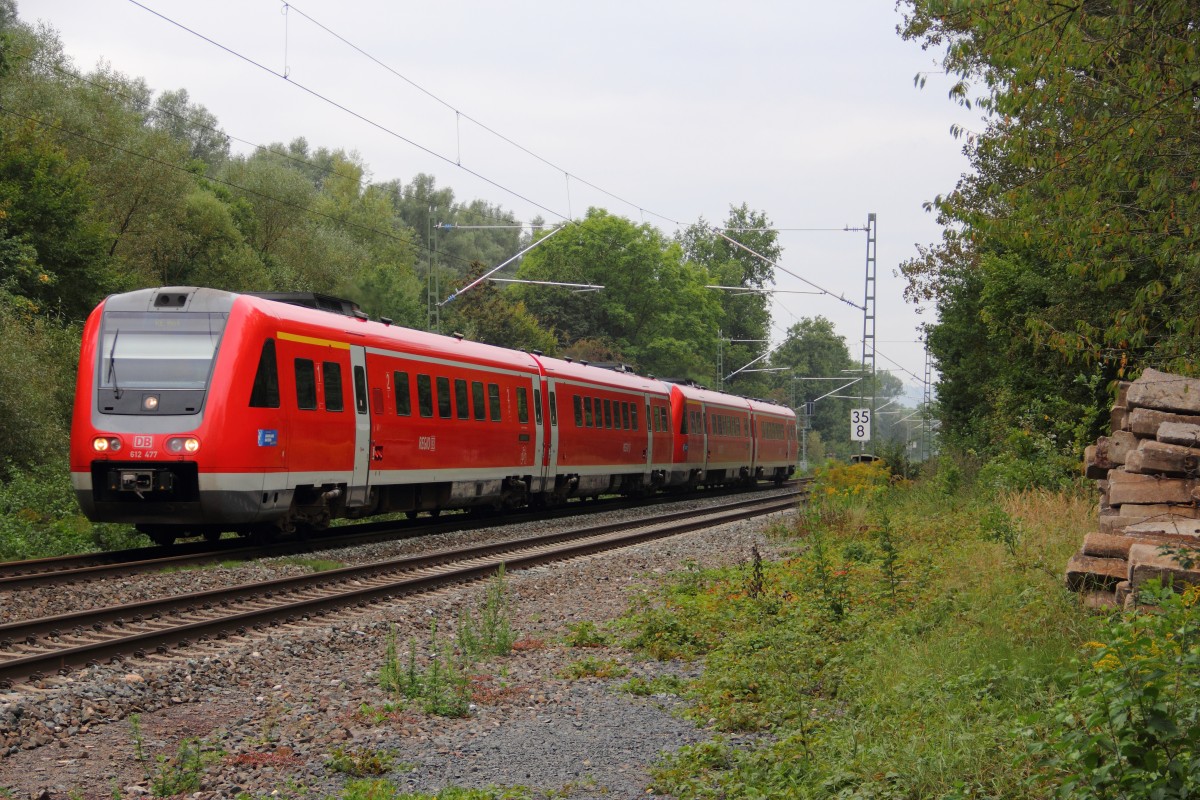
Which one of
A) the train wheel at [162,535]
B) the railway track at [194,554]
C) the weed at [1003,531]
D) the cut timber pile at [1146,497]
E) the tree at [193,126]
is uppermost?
the tree at [193,126]

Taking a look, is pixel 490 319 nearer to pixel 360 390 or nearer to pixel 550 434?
pixel 550 434

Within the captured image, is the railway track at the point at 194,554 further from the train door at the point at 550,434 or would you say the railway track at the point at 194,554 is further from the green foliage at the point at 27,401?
the green foliage at the point at 27,401

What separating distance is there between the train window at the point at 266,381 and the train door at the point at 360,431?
2.05m

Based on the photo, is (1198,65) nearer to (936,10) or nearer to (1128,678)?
(936,10)

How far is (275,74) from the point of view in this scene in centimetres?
1939

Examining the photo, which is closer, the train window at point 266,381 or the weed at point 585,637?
the weed at point 585,637

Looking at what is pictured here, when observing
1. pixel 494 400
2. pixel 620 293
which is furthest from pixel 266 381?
pixel 620 293

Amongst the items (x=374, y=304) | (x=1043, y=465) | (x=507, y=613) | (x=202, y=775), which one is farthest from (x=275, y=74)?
(x=202, y=775)

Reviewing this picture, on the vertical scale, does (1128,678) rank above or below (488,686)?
above

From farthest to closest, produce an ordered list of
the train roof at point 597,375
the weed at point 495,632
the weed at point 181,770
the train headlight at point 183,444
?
the train roof at point 597,375 → the train headlight at point 183,444 → the weed at point 495,632 → the weed at point 181,770

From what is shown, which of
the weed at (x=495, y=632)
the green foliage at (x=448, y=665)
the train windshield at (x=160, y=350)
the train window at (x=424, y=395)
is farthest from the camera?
the train window at (x=424, y=395)

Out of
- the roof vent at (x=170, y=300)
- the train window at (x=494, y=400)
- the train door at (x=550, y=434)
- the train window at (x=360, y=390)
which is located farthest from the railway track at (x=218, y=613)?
the train door at (x=550, y=434)

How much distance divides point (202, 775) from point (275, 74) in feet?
49.9

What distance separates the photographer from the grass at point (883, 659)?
5609 millimetres
